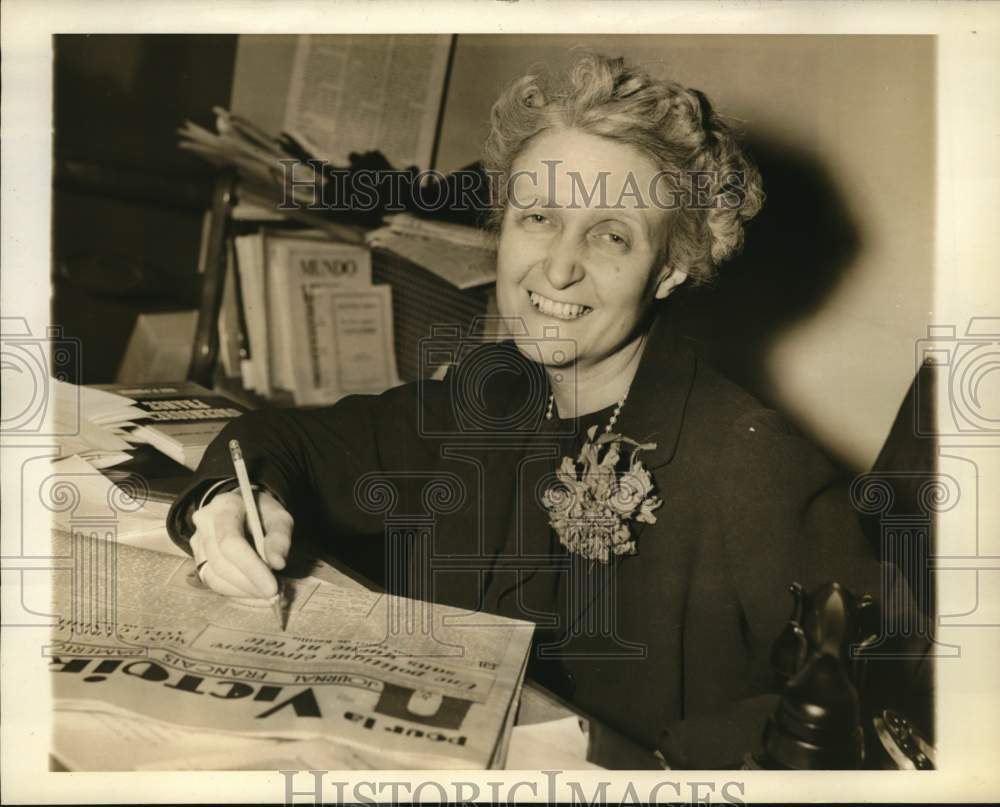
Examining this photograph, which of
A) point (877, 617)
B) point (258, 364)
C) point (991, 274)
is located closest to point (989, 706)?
point (877, 617)

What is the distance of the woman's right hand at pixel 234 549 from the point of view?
92 centimetres

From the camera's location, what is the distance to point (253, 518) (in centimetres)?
95

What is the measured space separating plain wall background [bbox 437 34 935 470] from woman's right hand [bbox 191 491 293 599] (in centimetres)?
58

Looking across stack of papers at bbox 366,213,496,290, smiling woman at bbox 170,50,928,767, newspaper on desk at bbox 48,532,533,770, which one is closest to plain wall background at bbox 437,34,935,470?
smiling woman at bbox 170,50,928,767

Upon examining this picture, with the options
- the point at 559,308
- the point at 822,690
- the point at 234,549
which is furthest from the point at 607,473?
the point at 234,549

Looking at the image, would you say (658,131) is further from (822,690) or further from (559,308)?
(822,690)

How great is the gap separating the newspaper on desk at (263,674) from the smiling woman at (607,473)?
0.05 metres

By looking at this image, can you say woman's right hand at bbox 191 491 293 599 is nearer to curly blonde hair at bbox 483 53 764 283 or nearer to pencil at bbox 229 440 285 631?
pencil at bbox 229 440 285 631

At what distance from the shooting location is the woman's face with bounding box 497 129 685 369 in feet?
3.28

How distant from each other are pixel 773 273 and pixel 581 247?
1.01 ft

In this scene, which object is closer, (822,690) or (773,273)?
(822,690)

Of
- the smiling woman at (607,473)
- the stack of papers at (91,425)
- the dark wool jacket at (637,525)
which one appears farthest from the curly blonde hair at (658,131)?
the stack of papers at (91,425)

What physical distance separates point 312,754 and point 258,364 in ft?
2.40

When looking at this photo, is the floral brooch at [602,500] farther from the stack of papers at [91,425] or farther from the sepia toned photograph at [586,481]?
the stack of papers at [91,425]
